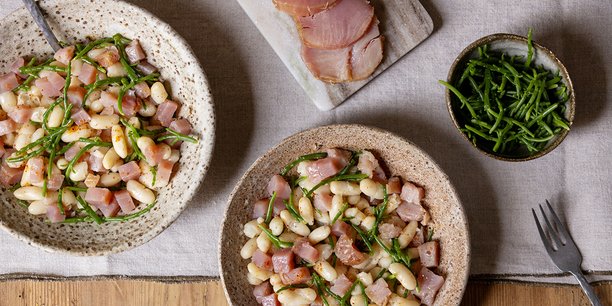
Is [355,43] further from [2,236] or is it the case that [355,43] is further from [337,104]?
[2,236]

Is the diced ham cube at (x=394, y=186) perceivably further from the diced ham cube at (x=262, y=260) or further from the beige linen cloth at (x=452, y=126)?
the diced ham cube at (x=262, y=260)

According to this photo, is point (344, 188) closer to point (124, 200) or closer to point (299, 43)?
point (299, 43)

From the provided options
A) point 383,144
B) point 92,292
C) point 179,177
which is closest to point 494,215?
point 383,144

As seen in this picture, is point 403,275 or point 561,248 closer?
point 403,275

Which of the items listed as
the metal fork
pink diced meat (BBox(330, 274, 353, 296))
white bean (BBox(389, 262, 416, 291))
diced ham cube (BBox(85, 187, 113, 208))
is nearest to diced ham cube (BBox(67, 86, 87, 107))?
diced ham cube (BBox(85, 187, 113, 208))

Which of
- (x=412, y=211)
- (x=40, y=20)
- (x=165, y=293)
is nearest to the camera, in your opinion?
(x=40, y=20)

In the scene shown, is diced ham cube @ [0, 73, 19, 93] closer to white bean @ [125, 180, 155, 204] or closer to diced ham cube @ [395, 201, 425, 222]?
white bean @ [125, 180, 155, 204]

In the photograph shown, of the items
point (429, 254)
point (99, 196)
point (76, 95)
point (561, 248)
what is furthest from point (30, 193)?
point (561, 248)
